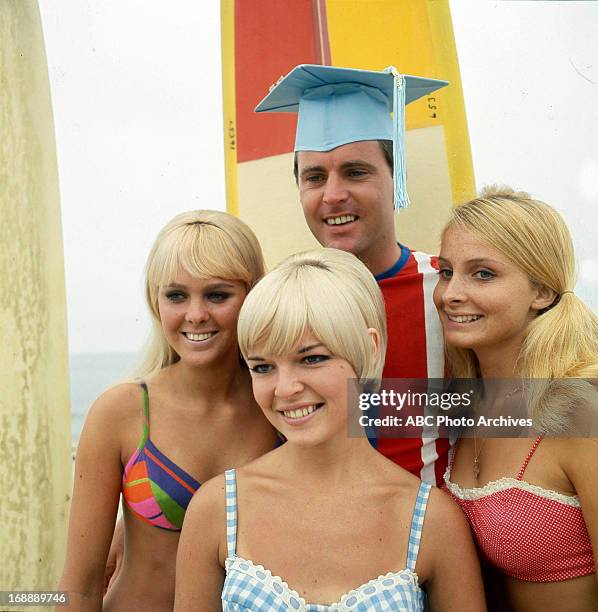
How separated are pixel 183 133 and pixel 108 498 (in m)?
1.38

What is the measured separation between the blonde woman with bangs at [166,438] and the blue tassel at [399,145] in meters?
0.43

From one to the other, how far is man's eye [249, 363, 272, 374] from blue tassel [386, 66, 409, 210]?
69cm

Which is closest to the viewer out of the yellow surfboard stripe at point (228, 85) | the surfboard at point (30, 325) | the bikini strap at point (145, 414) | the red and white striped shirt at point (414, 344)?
the bikini strap at point (145, 414)

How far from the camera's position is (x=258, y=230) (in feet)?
9.09

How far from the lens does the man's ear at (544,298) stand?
183cm

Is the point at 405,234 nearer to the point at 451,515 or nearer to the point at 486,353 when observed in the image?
the point at 486,353

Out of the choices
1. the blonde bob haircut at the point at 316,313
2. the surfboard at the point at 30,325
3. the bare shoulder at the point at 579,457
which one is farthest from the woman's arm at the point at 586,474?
the surfboard at the point at 30,325

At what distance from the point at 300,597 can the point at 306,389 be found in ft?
1.44

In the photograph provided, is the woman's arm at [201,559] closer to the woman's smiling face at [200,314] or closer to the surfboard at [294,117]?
the woman's smiling face at [200,314]

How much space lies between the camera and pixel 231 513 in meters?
1.61

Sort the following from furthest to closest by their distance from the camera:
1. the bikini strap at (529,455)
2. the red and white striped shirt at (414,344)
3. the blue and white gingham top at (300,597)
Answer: the red and white striped shirt at (414,344) < the bikini strap at (529,455) < the blue and white gingham top at (300,597)

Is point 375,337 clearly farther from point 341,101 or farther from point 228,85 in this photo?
point 228,85

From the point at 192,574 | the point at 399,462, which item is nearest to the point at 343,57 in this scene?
the point at 399,462

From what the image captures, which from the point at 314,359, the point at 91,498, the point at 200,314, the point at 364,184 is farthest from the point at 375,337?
the point at 91,498
